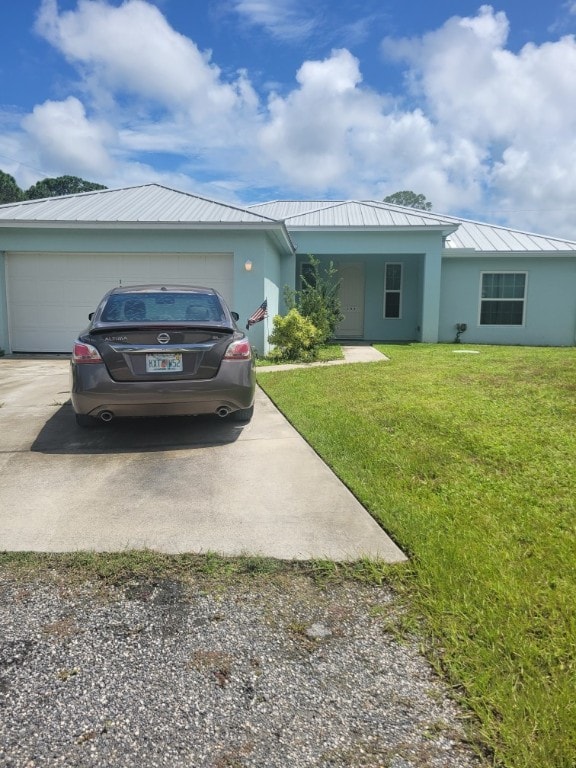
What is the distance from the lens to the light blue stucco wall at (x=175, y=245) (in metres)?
11.6

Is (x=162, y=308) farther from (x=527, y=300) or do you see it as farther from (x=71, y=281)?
(x=527, y=300)

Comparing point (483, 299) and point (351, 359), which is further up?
point (483, 299)

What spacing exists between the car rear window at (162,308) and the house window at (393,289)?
1158 cm

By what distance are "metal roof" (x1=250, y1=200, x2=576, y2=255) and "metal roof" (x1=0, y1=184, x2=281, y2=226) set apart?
2898 millimetres

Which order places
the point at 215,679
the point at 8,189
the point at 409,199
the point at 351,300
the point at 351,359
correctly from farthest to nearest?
the point at 409,199, the point at 8,189, the point at 351,300, the point at 351,359, the point at 215,679

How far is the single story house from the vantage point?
1166 cm

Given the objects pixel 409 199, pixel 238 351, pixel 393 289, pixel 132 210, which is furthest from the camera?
pixel 409 199

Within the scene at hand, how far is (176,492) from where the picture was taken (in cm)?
386

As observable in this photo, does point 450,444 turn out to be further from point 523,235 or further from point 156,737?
point 523,235

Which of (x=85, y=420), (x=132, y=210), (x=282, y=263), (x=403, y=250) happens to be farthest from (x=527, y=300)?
Answer: (x=85, y=420)

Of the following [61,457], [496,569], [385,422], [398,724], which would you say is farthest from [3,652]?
[385,422]

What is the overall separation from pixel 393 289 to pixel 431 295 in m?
1.98

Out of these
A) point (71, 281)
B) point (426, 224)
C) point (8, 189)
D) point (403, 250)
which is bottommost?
point (71, 281)

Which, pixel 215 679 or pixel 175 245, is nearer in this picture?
pixel 215 679
